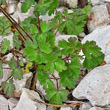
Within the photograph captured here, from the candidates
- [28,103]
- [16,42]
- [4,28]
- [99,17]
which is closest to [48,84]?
[28,103]

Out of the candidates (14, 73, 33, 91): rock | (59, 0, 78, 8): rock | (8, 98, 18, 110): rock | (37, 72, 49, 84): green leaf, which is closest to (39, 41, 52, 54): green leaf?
(37, 72, 49, 84): green leaf

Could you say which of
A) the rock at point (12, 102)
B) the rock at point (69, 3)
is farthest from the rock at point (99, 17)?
the rock at point (12, 102)

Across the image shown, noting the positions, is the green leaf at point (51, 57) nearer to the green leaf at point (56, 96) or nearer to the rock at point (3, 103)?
the green leaf at point (56, 96)

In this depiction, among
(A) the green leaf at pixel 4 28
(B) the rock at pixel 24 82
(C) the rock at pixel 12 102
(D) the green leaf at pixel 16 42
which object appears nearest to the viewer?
(C) the rock at pixel 12 102

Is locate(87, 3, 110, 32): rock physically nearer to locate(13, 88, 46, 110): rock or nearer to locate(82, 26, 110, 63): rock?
locate(82, 26, 110, 63): rock

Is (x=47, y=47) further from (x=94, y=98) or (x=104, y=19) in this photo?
(x=104, y=19)

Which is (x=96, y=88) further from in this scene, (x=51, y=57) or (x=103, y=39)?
(x=103, y=39)
